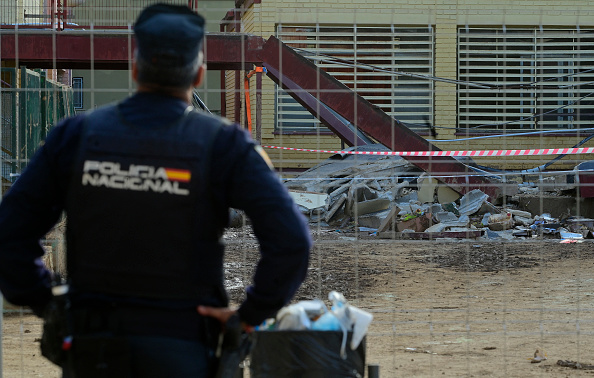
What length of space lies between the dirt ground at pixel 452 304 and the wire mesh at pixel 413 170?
3cm

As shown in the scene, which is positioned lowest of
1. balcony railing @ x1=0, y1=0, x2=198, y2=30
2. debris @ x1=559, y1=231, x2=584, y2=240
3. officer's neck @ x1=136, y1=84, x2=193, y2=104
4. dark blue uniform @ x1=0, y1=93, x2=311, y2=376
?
debris @ x1=559, y1=231, x2=584, y2=240

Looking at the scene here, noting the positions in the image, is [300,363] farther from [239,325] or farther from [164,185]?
[164,185]

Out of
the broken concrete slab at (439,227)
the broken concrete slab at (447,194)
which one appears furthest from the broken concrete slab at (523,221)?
the broken concrete slab at (447,194)

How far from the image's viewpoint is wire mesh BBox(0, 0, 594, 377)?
5562mm

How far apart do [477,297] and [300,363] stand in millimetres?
5296

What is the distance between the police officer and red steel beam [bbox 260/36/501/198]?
2.44m

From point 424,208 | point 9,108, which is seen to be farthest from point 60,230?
point 424,208

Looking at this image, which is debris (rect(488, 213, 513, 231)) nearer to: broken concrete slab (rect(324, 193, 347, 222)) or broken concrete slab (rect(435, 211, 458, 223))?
broken concrete slab (rect(435, 211, 458, 223))

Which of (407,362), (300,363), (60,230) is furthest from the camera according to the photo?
(60,230)

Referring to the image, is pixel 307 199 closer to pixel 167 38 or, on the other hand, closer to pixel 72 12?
pixel 167 38

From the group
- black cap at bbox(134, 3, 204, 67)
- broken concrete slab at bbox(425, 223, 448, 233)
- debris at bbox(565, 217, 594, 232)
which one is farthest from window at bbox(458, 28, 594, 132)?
broken concrete slab at bbox(425, 223, 448, 233)

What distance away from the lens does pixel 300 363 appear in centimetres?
336

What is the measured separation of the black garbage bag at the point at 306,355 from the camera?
3.32 meters

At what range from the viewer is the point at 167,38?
2.33 m
